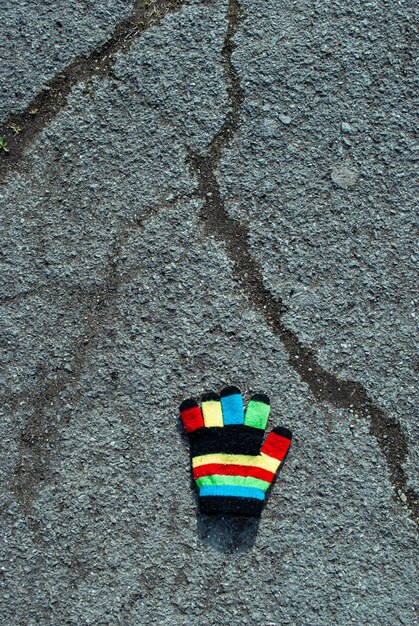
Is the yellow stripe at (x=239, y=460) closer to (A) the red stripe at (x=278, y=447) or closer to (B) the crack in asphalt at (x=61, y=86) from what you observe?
(A) the red stripe at (x=278, y=447)

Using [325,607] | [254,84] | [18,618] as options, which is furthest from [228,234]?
[18,618]

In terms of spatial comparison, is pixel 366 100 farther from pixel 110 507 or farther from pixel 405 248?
pixel 110 507

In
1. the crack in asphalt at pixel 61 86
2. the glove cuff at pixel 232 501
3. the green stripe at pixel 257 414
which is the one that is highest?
the crack in asphalt at pixel 61 86

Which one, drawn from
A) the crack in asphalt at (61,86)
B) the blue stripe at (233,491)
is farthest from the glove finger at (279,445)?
the crack in asphalt at (61,86)

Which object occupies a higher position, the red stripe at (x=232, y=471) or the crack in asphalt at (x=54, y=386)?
the crack in asphalt at (x=54, y=386)

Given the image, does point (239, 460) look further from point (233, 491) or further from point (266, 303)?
point (266, 303)

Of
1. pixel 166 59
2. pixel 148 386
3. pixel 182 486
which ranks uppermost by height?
pixel 166 59
